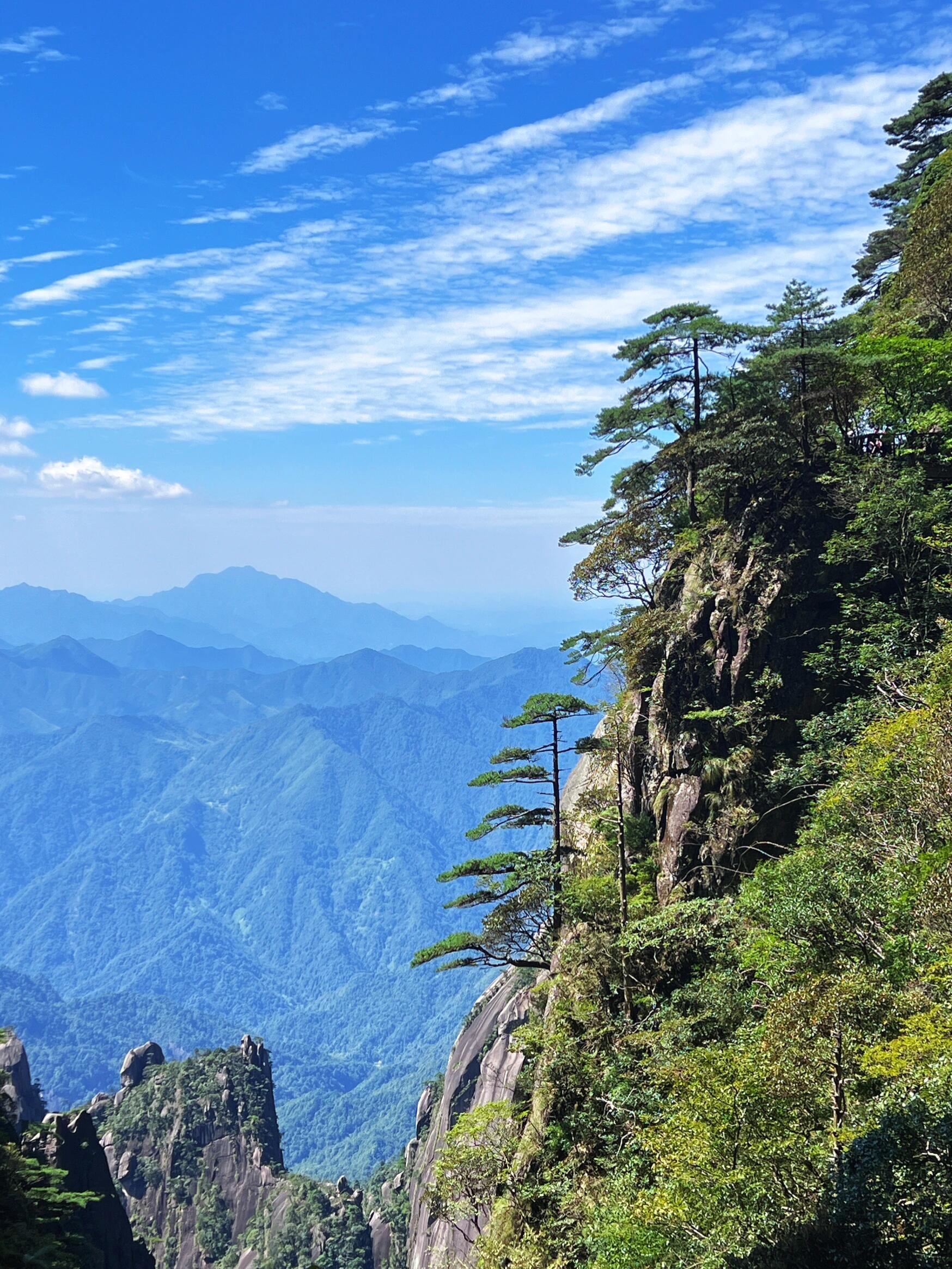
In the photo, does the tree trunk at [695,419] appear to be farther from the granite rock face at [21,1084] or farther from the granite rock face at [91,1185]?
the granite rock face at [21,1084]

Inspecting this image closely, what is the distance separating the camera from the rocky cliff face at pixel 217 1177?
220 feet

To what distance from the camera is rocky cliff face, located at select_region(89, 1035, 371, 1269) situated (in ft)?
220

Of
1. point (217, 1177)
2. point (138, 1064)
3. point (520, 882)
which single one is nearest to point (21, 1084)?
point (217, 1177)

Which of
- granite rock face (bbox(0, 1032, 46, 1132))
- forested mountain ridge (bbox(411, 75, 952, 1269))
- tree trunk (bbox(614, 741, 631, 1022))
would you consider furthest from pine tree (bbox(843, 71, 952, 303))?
granite rock face (bbox(0, 1032, 46, 1132))

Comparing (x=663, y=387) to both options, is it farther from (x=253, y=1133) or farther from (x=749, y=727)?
(x=253, y=1133)

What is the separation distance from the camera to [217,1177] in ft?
257

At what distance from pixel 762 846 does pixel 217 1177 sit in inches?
3283

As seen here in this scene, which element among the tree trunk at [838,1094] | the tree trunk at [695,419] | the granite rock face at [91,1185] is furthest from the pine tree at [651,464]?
the granite rock face at [91,1185]

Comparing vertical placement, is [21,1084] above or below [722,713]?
below

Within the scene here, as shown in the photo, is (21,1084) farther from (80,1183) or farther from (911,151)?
(911,151)

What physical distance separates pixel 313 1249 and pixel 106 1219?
90.5ft

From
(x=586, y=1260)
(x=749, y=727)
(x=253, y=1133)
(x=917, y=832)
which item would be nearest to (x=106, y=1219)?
(x=253, y=1133)

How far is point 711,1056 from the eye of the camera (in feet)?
35.6

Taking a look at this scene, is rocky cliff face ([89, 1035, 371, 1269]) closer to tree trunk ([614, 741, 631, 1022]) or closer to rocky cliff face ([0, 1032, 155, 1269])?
rocky cliff face ([0, 1032, 155, 1269])
